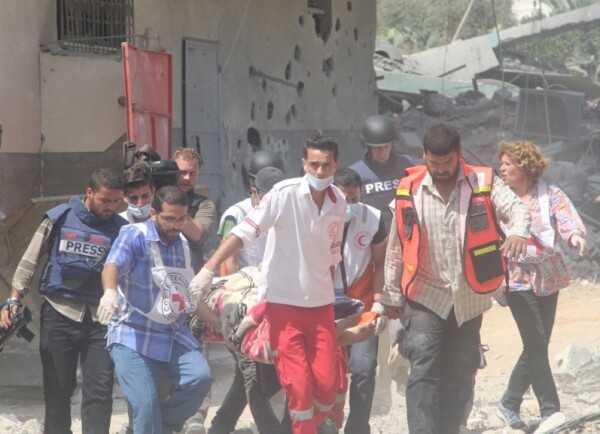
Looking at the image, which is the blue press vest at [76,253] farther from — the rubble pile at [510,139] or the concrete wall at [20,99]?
the rubble pile at [510,139]

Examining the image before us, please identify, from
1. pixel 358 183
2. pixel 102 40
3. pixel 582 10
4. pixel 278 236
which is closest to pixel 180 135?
pixel 102 40

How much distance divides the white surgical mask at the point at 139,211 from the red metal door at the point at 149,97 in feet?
13.7

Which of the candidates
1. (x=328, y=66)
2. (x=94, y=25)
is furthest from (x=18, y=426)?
(x=328, y=66)

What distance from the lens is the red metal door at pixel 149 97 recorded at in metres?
10.7

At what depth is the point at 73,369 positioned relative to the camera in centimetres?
636

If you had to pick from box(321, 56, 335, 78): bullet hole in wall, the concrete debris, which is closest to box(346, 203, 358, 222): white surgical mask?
the concrete debris

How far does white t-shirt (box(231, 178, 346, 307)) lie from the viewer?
5762 millimetres

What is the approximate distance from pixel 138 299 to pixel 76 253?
0.57 meters

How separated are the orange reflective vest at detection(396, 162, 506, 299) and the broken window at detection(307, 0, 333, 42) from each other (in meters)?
11.2

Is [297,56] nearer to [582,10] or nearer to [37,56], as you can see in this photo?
[37,56]

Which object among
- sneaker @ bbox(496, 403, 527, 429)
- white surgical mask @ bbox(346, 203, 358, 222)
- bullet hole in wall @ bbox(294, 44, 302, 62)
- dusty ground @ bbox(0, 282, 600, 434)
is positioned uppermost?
bullet hole in wall @ bbox(294, 44, 302, 62)

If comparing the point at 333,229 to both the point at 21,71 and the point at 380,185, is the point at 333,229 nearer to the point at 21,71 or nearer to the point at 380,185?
the point at 380,185

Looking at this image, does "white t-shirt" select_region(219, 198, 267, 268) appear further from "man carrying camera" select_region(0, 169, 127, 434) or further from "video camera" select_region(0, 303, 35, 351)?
"video camera" select_region(0, 303, 35, 351)

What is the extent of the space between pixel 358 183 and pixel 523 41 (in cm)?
1986
